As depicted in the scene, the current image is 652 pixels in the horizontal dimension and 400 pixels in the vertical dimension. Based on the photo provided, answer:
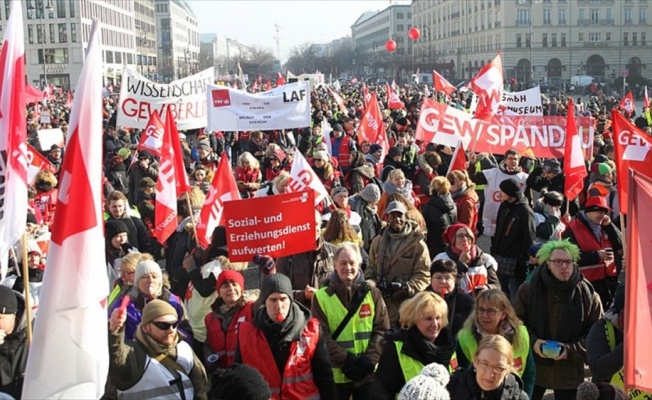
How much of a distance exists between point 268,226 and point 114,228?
1.82 metres

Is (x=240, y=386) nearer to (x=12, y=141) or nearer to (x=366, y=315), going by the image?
(x=366, y=315)

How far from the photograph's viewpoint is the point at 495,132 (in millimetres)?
10445

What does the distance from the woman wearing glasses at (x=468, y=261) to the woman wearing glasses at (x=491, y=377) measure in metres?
1.65

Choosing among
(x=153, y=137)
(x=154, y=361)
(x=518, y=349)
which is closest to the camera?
(x=154, y=361)

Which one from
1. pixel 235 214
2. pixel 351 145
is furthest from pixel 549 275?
pixel 351 145

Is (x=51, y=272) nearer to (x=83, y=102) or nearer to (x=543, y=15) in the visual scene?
(x=83, y=102)

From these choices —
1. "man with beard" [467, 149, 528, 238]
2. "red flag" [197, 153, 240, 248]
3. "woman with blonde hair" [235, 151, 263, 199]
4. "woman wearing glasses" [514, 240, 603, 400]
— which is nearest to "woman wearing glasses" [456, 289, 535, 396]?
"woman wearing glasses" [514, 240, 603, 400]

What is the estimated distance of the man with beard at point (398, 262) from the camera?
18.3 feet

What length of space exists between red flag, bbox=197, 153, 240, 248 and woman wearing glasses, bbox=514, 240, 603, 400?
2800mm

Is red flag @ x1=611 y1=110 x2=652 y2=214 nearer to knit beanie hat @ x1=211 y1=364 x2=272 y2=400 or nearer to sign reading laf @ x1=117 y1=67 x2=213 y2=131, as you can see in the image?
knit beanie hat @ x1=211 y1=364 x2=272 y2=400

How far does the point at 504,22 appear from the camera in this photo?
90.4m

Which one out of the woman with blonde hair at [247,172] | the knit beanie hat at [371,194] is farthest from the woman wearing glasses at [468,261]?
the woman with blonde hair at [247,172]

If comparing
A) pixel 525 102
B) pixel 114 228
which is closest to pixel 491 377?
pixel 114 228

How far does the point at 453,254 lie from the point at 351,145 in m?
8.45
